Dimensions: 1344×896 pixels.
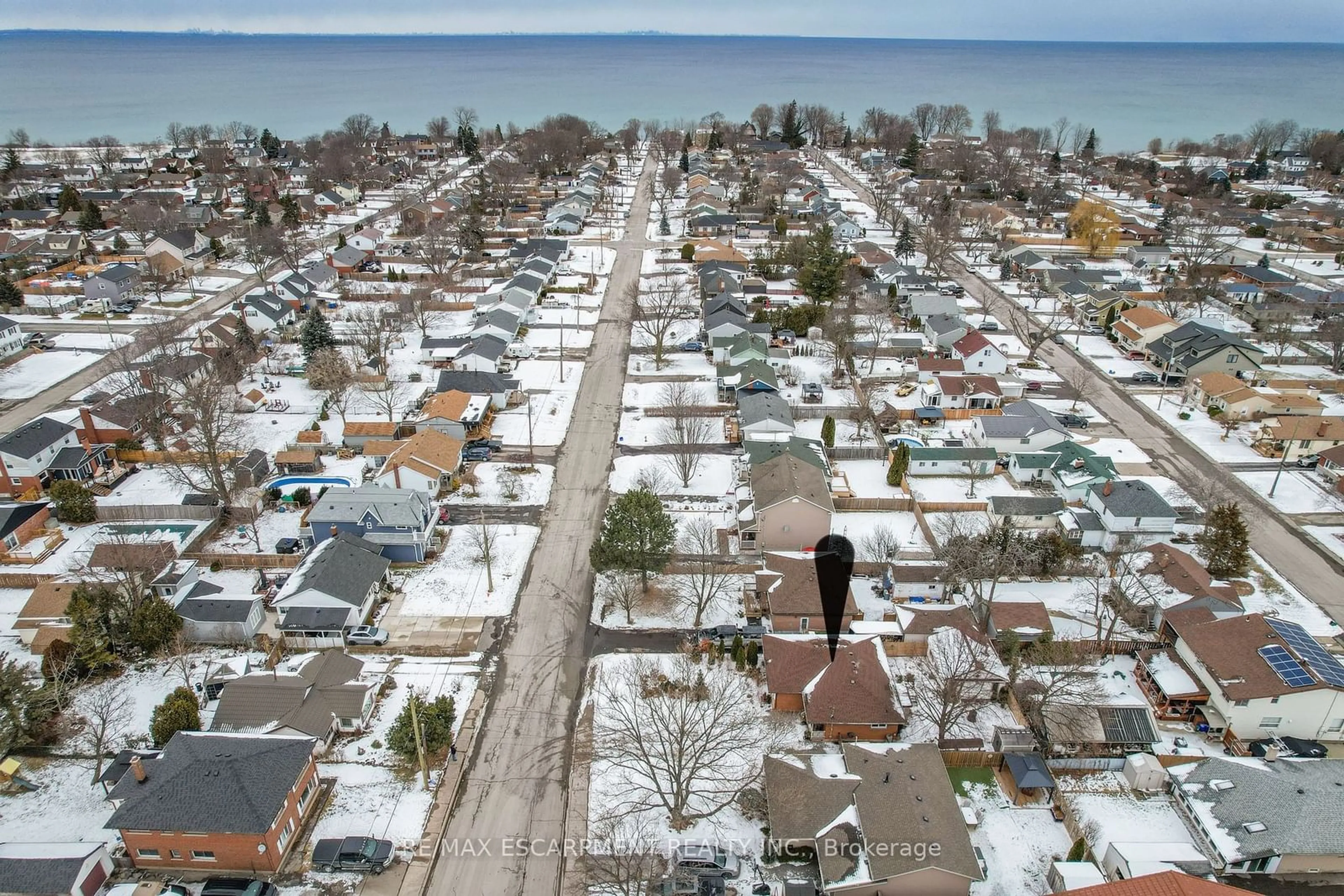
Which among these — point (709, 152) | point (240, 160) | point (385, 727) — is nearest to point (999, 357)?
point (385, 727)

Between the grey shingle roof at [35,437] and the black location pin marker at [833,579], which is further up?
the grey shingle roof at [35,437]

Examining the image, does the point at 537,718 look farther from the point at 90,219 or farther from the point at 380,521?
the point at 90,219

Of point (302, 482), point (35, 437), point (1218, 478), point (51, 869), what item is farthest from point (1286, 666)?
point (35, 437)

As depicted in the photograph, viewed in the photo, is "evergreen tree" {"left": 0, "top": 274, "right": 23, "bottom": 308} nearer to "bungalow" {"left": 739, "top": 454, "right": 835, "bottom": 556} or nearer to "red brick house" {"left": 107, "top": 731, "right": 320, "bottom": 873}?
"red brick house" {"left": 107, "top": 731, "right": 320, "bottom": 873}

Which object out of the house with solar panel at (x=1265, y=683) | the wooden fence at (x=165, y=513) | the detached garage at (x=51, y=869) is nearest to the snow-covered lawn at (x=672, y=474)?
the wooden fence at (x=165, y=513)

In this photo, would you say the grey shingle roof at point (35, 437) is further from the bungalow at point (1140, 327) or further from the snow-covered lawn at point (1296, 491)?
the bungalow at point (1140, 327)

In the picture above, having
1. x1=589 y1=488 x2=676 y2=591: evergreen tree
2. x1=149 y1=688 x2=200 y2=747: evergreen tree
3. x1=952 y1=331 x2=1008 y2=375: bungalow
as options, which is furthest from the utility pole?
x1=952 y1=331 x2=1008 y2=375: bungalow
